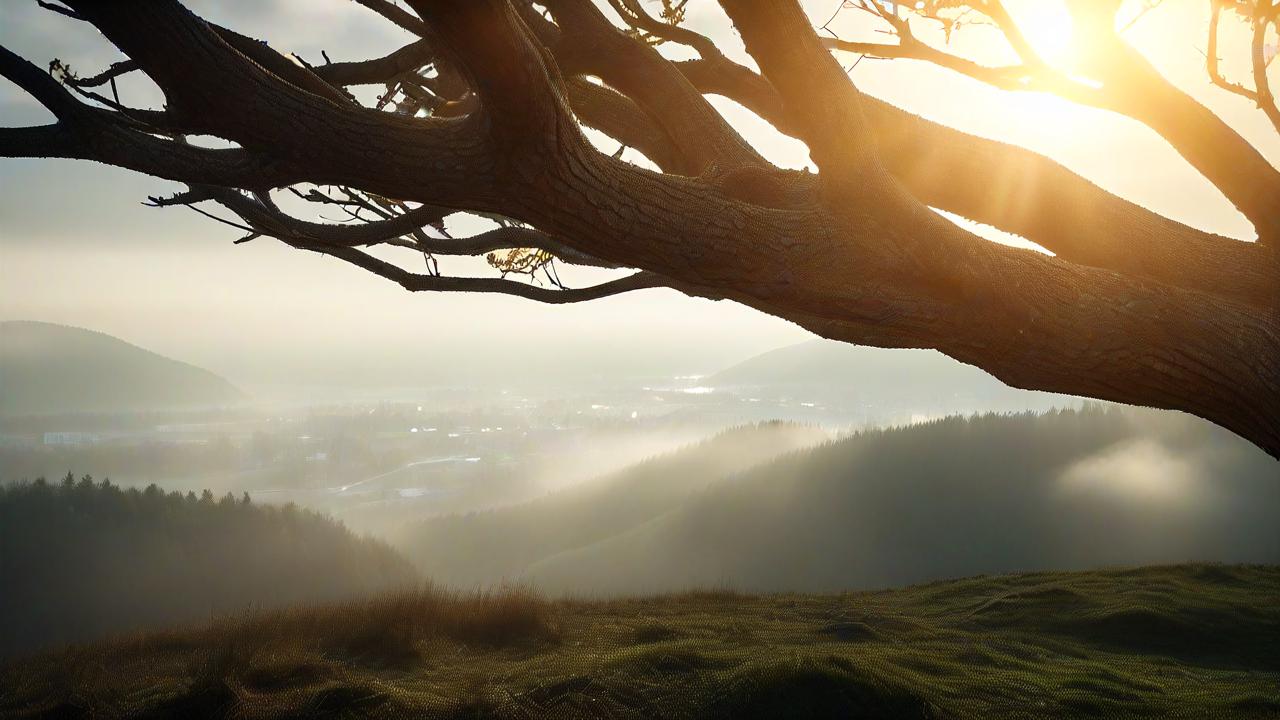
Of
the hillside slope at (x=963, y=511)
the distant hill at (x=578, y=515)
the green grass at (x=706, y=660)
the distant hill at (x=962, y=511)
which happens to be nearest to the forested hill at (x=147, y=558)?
the distant hill at (x=962, y=511)

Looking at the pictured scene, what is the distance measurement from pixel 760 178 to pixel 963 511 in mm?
95965

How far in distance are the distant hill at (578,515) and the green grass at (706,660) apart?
4585 inches

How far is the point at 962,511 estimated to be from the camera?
88.2m

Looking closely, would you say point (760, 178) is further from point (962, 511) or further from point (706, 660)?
point (962, 511)

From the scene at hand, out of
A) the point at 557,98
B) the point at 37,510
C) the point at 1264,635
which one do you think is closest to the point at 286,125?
the point at 557,98

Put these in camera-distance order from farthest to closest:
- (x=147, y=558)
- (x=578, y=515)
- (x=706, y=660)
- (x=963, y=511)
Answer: (x=578, y=515) < (x=963, y=511) < (x=147, y=558) < (x=706, y=660)

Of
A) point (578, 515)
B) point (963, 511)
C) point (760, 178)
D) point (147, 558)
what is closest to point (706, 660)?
point (760, 178)

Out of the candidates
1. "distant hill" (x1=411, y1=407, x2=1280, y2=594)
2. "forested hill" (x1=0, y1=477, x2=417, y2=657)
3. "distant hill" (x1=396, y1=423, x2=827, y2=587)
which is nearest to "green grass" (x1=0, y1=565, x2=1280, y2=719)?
"distant hill" (x1=411, y1=407, x2=1280, y2=594)

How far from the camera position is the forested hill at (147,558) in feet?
252

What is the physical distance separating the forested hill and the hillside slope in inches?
1127

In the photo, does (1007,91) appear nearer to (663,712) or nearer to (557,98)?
(557,98)

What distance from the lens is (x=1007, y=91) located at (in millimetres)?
6363

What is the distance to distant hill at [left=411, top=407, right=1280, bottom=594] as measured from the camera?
77.4m

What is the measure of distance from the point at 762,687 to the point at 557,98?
17.9 feet
